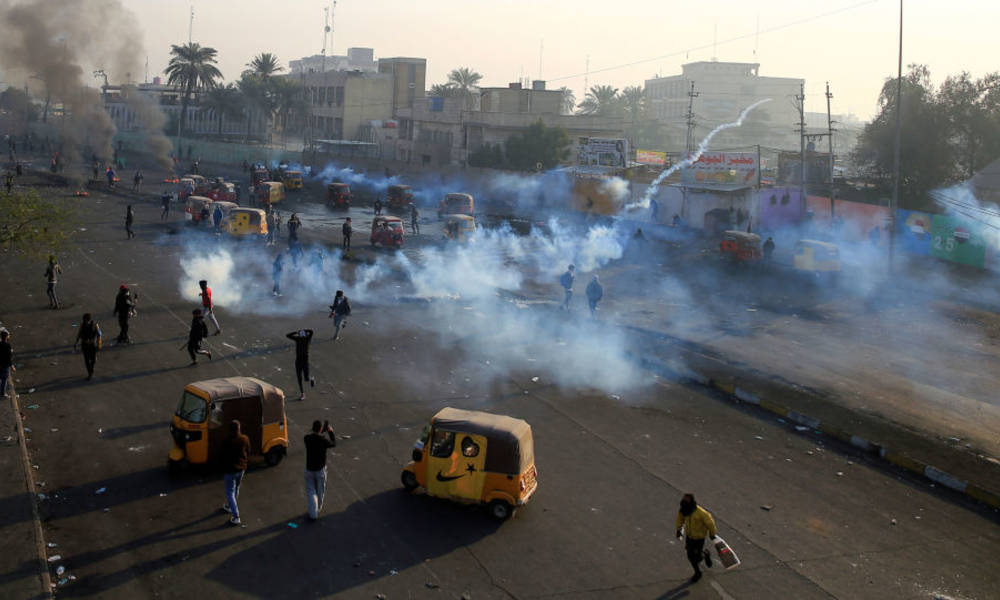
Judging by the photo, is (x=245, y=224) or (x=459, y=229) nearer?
(x=245, y=224)

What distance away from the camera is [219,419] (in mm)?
10758

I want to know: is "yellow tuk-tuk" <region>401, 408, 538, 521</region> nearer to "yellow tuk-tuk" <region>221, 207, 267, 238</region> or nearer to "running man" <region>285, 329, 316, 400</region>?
"running man" <region>285, 329, 316, 400</region>

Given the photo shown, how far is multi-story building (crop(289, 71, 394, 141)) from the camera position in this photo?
96.1 metres

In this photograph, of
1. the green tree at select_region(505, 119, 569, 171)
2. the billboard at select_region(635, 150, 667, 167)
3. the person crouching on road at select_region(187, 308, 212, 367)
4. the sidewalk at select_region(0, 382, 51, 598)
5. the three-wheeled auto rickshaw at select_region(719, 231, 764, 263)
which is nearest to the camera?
the sidewalk at select_region(0, 382, 51, 598)

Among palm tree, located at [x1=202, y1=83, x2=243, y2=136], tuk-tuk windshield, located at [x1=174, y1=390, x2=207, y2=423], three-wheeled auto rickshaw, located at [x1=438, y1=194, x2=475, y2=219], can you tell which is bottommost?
tuk-tuk windshield, located at [x1=174, y1=390, x2=207, y2=423]

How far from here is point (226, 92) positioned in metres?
95.4

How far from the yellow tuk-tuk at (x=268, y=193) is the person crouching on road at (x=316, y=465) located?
1629 inches

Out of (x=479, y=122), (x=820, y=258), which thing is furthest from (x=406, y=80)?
(x=820, y=258)

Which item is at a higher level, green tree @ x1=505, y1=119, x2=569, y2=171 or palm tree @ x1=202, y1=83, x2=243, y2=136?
palm tree @ x1=202, y1=83, x2=243, y2=136

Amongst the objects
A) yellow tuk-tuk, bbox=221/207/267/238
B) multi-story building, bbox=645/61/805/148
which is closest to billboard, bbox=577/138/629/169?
yellow tuk-tuk, bbox=221/207/267/238

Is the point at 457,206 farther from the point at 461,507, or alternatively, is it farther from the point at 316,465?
the point at 316,465

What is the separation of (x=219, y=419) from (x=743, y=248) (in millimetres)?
29369

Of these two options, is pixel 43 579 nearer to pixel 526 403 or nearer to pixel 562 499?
pixel 562 499

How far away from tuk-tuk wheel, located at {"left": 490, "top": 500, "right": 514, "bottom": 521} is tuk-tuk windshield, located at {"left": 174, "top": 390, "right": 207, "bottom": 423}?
4.14m
